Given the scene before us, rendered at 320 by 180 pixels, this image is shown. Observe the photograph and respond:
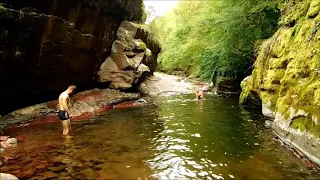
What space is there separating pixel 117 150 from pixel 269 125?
20.3 feet

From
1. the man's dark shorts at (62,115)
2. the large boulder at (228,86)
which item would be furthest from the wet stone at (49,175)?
the large boulder at (228,86)

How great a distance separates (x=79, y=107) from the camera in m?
15.8

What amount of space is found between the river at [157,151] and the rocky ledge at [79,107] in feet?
4.36

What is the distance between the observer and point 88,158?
24.6 feet

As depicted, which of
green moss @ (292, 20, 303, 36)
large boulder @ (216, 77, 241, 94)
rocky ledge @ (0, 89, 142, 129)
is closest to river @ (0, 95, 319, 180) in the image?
rocky ledge @ (0, 89, 142, 129)

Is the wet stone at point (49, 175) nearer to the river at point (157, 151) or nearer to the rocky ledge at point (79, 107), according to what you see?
the river at point (157, 151)

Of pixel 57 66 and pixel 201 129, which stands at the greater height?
pixel 57 66

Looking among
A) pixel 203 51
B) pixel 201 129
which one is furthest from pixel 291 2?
pixel 203 51

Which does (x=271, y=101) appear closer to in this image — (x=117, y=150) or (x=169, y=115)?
(x=169, y=115)

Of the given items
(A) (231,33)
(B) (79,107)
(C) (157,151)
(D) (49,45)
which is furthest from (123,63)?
(C) (157,151)

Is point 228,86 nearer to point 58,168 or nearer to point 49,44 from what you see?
point 49,44

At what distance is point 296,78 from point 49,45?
11.0 meters

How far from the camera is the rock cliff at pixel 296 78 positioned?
23.9 ft

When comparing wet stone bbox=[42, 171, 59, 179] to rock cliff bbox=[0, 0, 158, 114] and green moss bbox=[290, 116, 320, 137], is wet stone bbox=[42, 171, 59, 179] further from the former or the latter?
rock cliff bbox=[0, 0, 158, 114]
